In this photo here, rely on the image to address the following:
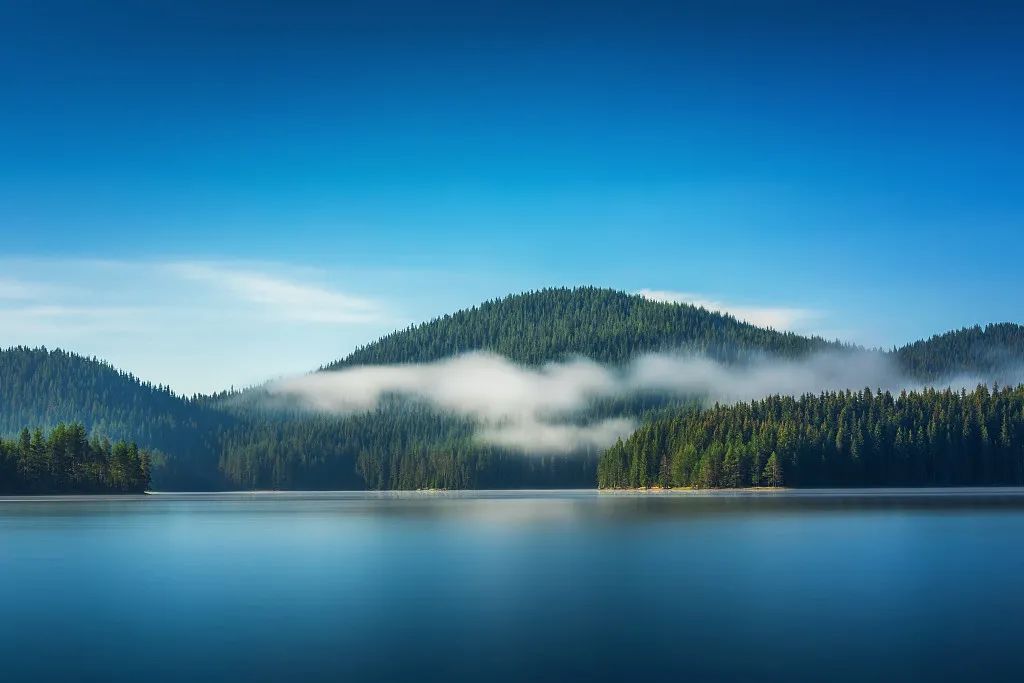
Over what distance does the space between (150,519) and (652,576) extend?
219ft

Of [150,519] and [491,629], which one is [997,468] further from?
[491,629]

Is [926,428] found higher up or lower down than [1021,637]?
higher up

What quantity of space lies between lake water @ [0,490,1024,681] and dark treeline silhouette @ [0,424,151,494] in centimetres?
9006

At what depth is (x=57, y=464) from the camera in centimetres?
15975

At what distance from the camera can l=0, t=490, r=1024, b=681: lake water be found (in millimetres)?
28969

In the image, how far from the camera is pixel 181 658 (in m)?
30.4

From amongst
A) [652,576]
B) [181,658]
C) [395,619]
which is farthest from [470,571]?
[181,658]

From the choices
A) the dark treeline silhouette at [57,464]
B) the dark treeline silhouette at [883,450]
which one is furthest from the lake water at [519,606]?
the dark treeline silhouette at [883,450]

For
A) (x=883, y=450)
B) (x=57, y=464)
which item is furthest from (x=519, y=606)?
(x=883, y=450)

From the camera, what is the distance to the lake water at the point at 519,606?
2897 cm

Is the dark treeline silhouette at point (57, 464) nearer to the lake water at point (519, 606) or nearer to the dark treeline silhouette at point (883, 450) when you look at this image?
the lake water at point (519, 606)

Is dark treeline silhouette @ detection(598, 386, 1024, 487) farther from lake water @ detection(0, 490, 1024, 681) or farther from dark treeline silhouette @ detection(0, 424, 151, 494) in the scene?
lake water @ detection(0, 490, 1024, 681)

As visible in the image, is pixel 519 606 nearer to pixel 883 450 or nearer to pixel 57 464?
pixel 57 464

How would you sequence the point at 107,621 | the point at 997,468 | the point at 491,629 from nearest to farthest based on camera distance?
the point at 491,629 → the point at 107,621 → the point at 997,468
